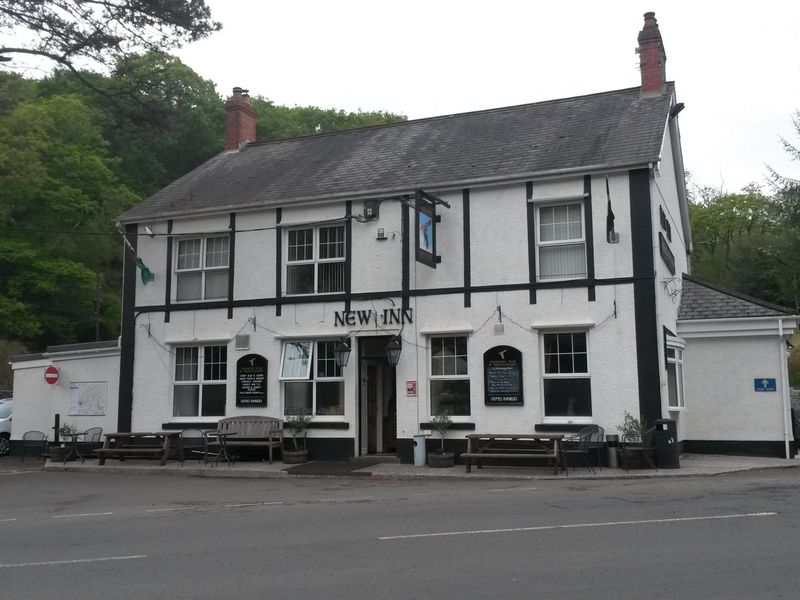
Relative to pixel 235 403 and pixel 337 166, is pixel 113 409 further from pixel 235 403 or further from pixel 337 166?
pixel 337 166

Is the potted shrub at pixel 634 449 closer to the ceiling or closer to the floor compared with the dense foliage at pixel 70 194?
closer to the floor

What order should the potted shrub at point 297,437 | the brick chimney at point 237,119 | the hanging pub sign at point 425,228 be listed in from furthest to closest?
the brick chimney at point 237,119 → the potted shrub at point 297,437 → the hanging pub sign at point 425,228

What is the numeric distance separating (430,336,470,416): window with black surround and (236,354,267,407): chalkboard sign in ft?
13.8

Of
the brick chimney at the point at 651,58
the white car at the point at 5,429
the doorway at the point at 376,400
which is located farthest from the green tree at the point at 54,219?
the brick chimney at the point at 651,58

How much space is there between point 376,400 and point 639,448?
6473mm

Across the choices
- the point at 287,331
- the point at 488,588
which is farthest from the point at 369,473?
the point at 488,588

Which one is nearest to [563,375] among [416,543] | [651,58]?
[651,58]

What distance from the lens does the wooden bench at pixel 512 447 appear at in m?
15.8

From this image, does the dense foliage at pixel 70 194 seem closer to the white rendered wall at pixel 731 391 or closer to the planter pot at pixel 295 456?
the planter pot at pixel 295 456

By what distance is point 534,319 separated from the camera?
56.7 feet

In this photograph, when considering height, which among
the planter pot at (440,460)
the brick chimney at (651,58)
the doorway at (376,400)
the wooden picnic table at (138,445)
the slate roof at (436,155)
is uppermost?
the brick chimney at (651,58)

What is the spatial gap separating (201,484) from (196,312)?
5826mm

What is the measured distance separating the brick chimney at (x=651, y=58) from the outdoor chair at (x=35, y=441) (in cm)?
1792

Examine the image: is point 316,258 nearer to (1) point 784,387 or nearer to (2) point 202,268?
(2) point 202,268
